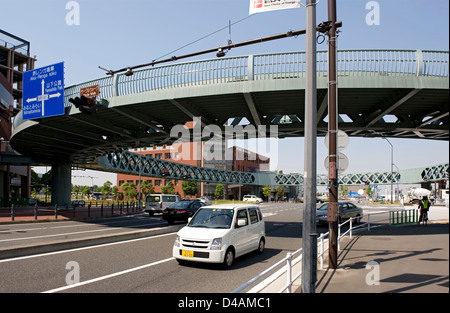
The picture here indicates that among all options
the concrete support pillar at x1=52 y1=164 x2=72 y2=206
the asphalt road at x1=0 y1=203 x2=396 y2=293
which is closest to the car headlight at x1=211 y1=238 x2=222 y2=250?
the asphalt road at x1=0 y1=203 x2=396 y2=293

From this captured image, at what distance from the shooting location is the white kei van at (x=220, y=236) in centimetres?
908

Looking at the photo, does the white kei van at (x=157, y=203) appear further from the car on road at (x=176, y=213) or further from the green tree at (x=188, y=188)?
the green tree at (x=188, y=188)

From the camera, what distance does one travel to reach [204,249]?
9094 mm

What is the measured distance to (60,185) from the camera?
121ft

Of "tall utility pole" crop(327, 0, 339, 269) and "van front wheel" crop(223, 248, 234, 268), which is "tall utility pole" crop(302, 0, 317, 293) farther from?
"van front wheel" crop(223, 248, 234, 268)

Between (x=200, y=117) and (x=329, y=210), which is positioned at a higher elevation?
(x=200, y=117)

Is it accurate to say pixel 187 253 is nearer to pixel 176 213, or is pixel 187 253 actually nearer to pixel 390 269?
pixel 390 269

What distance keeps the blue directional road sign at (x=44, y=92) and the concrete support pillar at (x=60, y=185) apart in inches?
727

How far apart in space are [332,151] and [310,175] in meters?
2.79

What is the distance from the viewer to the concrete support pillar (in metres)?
36.7

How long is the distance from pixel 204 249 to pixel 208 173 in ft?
234

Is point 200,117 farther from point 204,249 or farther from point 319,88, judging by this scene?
point 204,249

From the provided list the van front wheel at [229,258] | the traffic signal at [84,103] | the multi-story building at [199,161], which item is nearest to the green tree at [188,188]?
the multi-story building at [199,161]
